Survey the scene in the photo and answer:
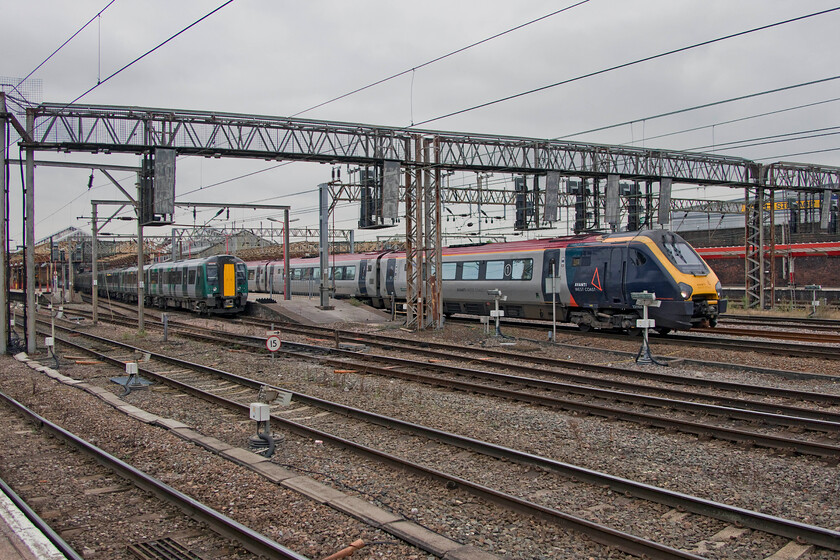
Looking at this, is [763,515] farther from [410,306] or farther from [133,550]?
[410,306]

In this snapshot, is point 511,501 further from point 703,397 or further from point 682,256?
point 682,256

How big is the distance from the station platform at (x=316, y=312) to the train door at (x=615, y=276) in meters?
11.0

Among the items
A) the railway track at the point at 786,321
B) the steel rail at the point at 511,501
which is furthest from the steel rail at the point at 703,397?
the railway track at the point at 786,321

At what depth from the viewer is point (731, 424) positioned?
358 inches

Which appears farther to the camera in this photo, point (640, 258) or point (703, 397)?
point (640, 258)

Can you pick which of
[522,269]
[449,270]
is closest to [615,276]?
[522,269]

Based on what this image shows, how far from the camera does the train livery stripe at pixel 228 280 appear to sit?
3141 cm

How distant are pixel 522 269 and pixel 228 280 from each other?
1564cm

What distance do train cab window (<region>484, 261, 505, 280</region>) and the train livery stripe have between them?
534 inches

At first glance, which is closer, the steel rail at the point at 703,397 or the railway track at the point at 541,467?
the railway track at the point at 541,467

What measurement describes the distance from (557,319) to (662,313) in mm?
5177

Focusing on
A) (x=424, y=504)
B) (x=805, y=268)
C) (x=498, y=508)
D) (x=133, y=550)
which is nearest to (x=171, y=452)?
(x=133, y=550)

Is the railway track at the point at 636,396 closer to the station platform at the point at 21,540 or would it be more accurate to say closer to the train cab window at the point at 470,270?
the station platform at the point at 21,540

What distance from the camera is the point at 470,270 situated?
25.0 m
